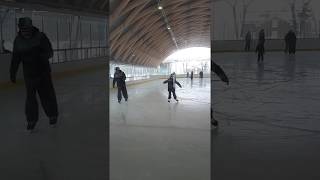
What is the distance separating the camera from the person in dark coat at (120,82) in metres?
3.34

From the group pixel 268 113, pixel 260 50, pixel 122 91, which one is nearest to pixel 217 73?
pixel 260 50

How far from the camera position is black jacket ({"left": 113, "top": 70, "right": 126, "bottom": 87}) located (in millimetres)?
3344

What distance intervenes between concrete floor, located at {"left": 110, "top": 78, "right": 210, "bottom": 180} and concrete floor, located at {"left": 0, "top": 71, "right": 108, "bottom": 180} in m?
0.22

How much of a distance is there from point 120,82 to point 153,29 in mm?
622

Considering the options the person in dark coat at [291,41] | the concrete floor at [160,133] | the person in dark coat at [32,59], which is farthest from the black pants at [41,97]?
the person in dark coat at [291,41]

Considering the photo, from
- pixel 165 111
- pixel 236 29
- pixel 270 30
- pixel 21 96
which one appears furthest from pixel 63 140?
pixel 270 30

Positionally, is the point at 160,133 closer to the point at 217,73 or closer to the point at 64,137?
A: the point at 217,73

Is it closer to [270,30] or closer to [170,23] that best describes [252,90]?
[270,30]

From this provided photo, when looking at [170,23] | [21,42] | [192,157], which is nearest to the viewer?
[170,23]

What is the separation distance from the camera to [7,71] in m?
3.37

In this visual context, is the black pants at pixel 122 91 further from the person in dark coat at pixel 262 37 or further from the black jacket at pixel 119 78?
the person in dark coat at pixel 262 37

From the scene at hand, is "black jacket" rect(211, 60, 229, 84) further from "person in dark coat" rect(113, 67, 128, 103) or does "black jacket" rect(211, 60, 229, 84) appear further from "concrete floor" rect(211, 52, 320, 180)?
"person in dark coat" rect(113, 67, 128, 103)

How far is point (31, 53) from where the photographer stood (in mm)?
3359

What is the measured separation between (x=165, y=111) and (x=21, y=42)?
1549mm
